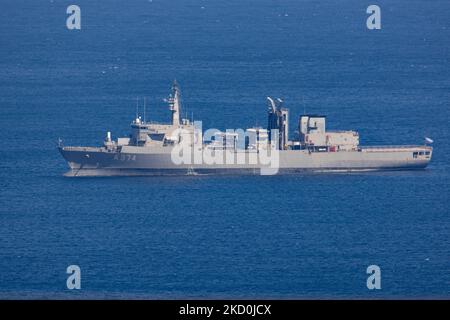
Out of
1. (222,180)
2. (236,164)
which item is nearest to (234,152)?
(236,164)

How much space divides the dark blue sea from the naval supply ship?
2.58 ft

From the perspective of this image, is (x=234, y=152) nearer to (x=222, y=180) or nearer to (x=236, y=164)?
(x=236, y=164)

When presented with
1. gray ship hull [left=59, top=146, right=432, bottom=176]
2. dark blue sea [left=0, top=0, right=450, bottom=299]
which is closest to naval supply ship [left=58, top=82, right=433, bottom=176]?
gray ship hull [left=59, top=146, right=432, bottom=176]

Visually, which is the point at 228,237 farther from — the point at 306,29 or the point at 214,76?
the point at 306,29

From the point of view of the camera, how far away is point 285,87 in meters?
86.8

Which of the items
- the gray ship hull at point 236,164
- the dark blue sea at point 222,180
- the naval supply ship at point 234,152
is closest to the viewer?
the dark blue sea at point 222,180

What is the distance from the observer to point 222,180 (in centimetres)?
5344

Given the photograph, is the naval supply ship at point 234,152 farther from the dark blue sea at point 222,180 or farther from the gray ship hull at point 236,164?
the dark blue sea at point 222,180

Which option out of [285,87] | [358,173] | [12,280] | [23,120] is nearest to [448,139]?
[358,173]

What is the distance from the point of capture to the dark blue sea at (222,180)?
3397cm

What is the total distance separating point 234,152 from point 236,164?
679 millimetres

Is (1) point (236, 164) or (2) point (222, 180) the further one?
(1) point (236, 164)

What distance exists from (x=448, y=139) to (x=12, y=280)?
39677 millimetres

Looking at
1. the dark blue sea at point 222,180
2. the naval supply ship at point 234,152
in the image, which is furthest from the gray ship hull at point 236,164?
the dark blue sea at point 222,180
